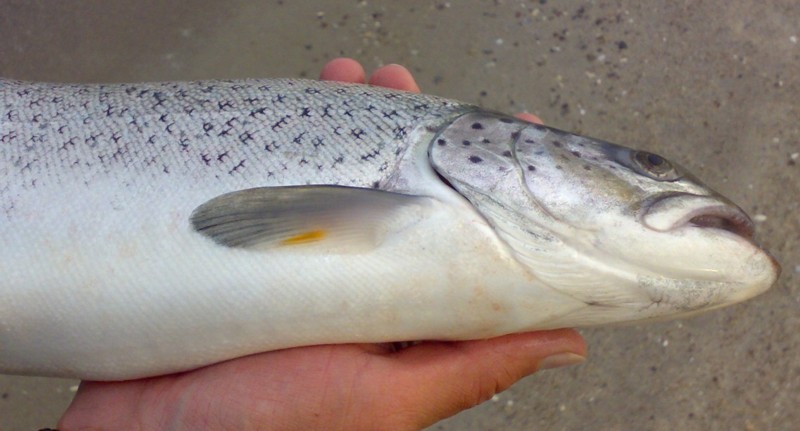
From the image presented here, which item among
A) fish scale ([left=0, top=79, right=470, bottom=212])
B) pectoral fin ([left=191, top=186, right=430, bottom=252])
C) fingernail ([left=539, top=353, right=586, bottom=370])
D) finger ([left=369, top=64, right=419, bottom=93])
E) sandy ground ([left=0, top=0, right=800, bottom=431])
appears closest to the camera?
pectoral fin ([left=191, top=186, right=430, bottom=252])

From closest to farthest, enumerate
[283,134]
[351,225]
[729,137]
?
[351,225]
[283,134]
[729,137]

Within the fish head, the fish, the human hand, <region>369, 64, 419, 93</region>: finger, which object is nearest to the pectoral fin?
the fish

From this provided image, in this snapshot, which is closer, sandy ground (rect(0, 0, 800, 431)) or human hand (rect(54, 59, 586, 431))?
human hand (rect(54, 59, 586, 431))

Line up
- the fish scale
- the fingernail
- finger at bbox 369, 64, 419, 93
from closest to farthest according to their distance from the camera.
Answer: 1. the fish scale
2. the fingernail
3. finger at bbox 369, 64, 419, 93

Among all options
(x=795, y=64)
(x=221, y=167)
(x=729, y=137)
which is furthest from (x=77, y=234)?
(x=795, y=64)

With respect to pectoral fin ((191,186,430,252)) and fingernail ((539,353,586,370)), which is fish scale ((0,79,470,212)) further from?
fingernail ((539,353,586,370))

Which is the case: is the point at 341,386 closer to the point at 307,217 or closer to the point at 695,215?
the point at 307,217

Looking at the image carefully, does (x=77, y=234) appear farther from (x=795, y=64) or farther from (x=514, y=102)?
(x=795, y=64)
